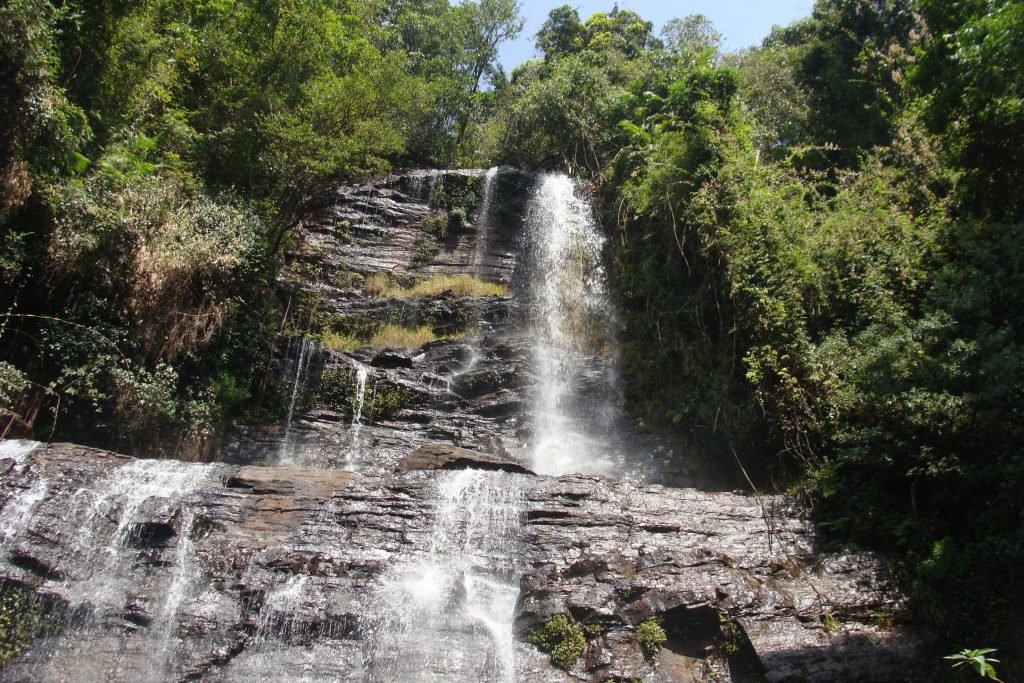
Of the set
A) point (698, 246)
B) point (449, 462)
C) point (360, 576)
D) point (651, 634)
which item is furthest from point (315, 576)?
point (698, 246)

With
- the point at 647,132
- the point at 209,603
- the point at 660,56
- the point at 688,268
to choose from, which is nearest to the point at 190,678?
the point at 209,603

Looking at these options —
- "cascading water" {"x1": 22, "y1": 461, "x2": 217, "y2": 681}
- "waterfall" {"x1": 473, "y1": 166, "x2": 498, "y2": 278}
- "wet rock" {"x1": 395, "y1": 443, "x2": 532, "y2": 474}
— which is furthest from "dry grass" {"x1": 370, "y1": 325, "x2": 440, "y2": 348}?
"cascading water" {"x1": 22, "y1": 461, "x2": 217, "y2": 681}

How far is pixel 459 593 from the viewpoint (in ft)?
24.2

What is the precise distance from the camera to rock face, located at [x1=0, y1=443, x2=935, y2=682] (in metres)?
6.66

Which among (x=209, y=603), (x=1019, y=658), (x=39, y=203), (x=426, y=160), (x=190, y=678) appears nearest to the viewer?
(x=1019, y=658)

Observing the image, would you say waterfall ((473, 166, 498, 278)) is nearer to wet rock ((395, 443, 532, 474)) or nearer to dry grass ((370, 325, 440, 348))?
dry grass ((370, 325, 440, 348))

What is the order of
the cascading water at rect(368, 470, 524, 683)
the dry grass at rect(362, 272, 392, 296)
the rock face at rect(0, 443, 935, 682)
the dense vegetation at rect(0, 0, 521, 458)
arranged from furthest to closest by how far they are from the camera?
the dry grass at rect(362, 272, 392, 296), the dense vegetation at rect(0, 0, 521, 458), the cascading water at rect(368, 470, 524, 683), the rock face at rect(0, 443, 935, 682)

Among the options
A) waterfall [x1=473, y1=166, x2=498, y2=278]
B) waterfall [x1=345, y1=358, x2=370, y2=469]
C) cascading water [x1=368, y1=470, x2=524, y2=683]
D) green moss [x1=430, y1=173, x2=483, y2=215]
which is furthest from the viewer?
green moss [x1=430, y1=173, x2=483, y2=215]

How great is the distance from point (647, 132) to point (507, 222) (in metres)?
3.77

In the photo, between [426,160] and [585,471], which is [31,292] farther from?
[426,160]

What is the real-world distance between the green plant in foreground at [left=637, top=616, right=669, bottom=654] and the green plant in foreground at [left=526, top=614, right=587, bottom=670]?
0.55 m

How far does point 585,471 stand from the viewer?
430 inches

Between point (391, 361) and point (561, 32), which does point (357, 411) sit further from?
point (561, 32)

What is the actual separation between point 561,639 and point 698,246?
713cm
